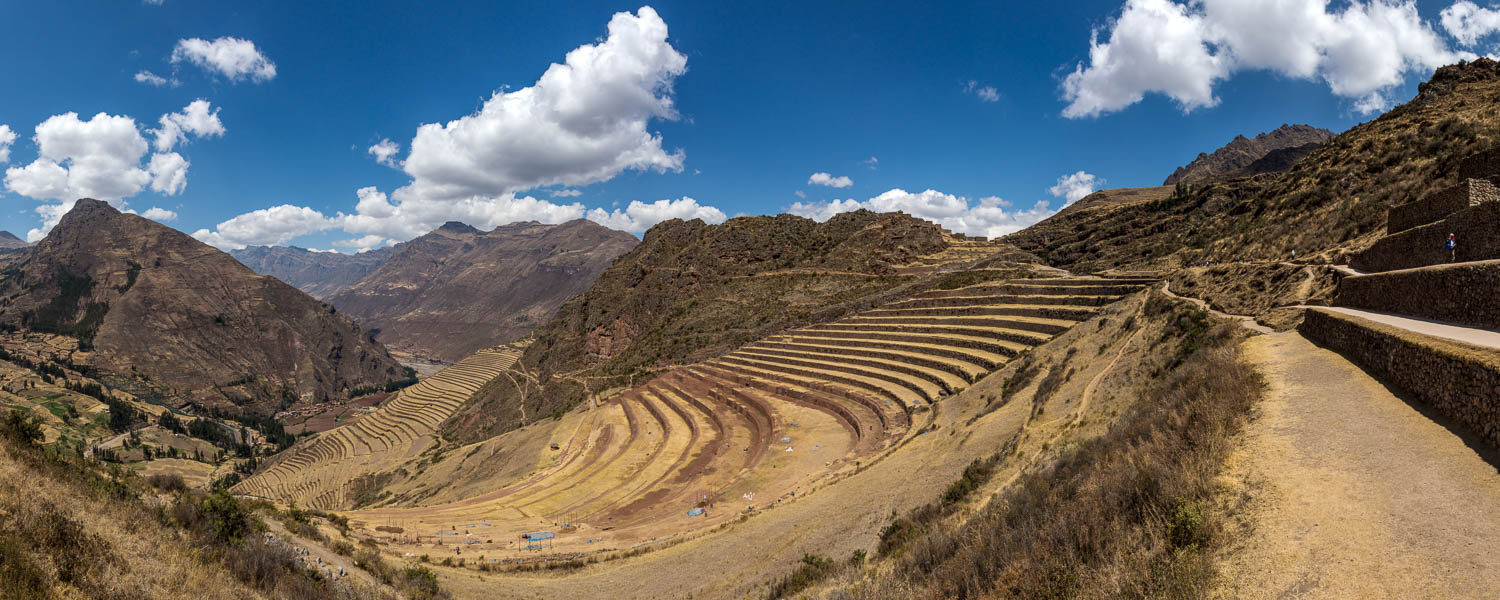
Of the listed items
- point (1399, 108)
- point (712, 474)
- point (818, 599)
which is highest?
point (1399, 108)

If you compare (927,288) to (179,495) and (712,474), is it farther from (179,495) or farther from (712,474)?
(179,495)

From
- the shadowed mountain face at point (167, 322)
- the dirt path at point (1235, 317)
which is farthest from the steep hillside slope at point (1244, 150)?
the shadowed mountain face at point (167, 322)

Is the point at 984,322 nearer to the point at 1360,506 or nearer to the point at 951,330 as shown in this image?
the point at 951,330

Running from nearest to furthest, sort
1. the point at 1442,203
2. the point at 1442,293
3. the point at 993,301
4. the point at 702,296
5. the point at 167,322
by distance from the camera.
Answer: the point at 1442,293
the point at 1442,203
the point at 993,301
the point at 702,296
the point at 167,322

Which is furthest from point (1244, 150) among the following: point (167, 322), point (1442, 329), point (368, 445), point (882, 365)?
point (167, 322)

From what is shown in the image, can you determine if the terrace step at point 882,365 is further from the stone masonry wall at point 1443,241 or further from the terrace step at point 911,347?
the stone masonry wall at point 1443,241

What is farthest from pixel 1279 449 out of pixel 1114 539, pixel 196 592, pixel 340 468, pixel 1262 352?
pixel 340 468

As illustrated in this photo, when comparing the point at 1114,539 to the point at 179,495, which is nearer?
the point at 1114,539
